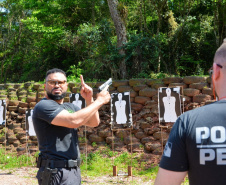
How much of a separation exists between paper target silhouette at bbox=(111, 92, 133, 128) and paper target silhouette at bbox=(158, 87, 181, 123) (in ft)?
2.45

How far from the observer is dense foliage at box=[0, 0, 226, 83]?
11055mm

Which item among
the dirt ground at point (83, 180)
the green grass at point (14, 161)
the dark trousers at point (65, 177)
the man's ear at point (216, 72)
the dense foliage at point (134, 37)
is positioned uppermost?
the dense foliage at point (134, 37)

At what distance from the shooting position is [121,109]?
776 centimetres

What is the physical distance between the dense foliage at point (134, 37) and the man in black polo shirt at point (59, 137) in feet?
25.5

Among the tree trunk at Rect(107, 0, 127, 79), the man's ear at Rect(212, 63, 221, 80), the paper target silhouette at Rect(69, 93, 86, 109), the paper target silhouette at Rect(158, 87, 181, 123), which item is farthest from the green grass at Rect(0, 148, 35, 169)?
the man's ear at Rect(212, 63, 221, 80)

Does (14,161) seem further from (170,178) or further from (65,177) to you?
(170,178)

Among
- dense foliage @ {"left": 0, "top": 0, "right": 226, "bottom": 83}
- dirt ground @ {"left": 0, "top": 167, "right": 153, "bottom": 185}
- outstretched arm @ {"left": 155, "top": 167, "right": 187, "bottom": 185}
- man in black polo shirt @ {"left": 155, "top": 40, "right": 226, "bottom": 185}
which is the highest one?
dense foliage @ {"left": 0, "top": 0, "right": 226, "bottom": 83}

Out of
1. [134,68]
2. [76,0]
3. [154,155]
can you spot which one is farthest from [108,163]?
[76,0]

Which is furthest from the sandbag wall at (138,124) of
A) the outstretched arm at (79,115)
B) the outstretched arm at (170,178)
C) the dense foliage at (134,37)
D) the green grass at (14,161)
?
the outstretched arm at (170,178)

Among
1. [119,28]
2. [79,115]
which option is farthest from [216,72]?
[119,28]

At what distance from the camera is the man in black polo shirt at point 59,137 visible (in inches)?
103

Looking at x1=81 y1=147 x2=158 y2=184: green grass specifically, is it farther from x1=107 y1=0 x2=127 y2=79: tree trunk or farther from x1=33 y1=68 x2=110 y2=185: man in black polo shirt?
x1=33 y1=68 x2=110 y2=185: man in black polo shirt

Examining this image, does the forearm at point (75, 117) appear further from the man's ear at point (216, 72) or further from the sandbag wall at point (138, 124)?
the sandbag wall at point (138, 124)

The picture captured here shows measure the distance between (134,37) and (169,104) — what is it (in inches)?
175
